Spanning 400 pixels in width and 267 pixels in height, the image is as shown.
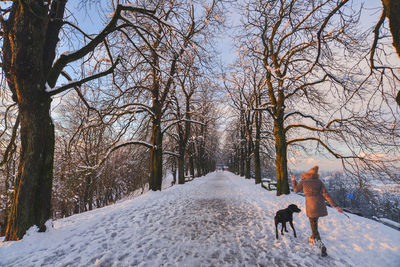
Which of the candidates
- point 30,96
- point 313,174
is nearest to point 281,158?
point 313,174

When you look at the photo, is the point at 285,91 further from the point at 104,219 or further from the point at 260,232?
A: the point at 104,219

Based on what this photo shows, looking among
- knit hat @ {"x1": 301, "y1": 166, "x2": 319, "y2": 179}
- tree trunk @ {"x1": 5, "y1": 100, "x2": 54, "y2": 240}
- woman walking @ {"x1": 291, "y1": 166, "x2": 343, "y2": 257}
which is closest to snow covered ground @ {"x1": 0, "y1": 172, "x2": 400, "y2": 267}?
Result: tree trunk @ {"x1": 5, "y1": 100, "x2": 54, "y2": 240}

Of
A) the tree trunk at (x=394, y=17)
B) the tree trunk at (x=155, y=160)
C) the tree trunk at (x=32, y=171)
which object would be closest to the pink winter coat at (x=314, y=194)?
the tree trunk at (x=394, y=17)

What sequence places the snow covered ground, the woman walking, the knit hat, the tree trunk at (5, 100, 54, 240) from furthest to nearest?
the knit hat → the woman walking → the tree trunk at (5, 100, 54, 240) → the snow covered ground

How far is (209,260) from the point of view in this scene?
3461 millimetres

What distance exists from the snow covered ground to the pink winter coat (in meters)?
0.78

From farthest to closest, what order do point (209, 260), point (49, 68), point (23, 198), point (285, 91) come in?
point (285, 91), point (49, 68), point (23, 198), point (209, 260)

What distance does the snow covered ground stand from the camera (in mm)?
3414

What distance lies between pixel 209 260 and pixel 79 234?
3358 mm

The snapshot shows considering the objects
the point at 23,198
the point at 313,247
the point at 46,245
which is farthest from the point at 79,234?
the point at 313,247

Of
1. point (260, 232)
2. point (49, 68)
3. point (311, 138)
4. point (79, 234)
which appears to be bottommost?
point (260, 232)

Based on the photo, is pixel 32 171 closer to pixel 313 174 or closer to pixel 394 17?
pixel 313 174

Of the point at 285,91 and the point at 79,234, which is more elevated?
the point at 285,91

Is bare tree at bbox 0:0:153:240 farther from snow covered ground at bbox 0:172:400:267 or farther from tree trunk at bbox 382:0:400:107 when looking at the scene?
tree trunk at bbox 382:0:400:107
